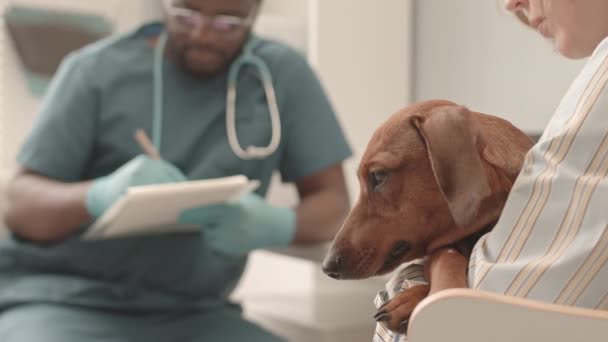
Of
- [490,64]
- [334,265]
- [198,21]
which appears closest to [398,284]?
[334,265]

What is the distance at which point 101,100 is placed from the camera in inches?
64.9

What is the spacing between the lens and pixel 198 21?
1.67 meters

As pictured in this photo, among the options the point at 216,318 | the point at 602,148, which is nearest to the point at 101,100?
the point at 216,318

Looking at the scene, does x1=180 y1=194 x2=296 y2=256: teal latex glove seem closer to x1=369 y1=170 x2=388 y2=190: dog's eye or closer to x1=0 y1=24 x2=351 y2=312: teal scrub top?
x1=0 y1=24 x2=351 y2=312: teal scrub top

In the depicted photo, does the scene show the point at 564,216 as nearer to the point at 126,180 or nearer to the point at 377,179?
the point at 377,179

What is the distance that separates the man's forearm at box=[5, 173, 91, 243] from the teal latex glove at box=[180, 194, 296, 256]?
0.19 metres

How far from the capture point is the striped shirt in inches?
22.9

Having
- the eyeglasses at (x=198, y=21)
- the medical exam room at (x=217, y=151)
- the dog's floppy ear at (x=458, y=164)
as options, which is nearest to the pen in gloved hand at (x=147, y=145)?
the medical exam room at (x=217, y=151)

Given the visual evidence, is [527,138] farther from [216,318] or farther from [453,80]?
[216,318]

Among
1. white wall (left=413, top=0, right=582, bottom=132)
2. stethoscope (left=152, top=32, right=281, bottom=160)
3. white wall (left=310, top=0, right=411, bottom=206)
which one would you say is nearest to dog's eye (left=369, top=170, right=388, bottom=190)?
white wall (left=413, top=0, right=582, bottom=132)

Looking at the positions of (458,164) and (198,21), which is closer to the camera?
(458,164)

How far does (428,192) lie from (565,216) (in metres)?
0.17

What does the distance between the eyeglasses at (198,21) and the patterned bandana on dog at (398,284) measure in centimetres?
100

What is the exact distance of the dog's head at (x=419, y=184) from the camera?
698 mm
